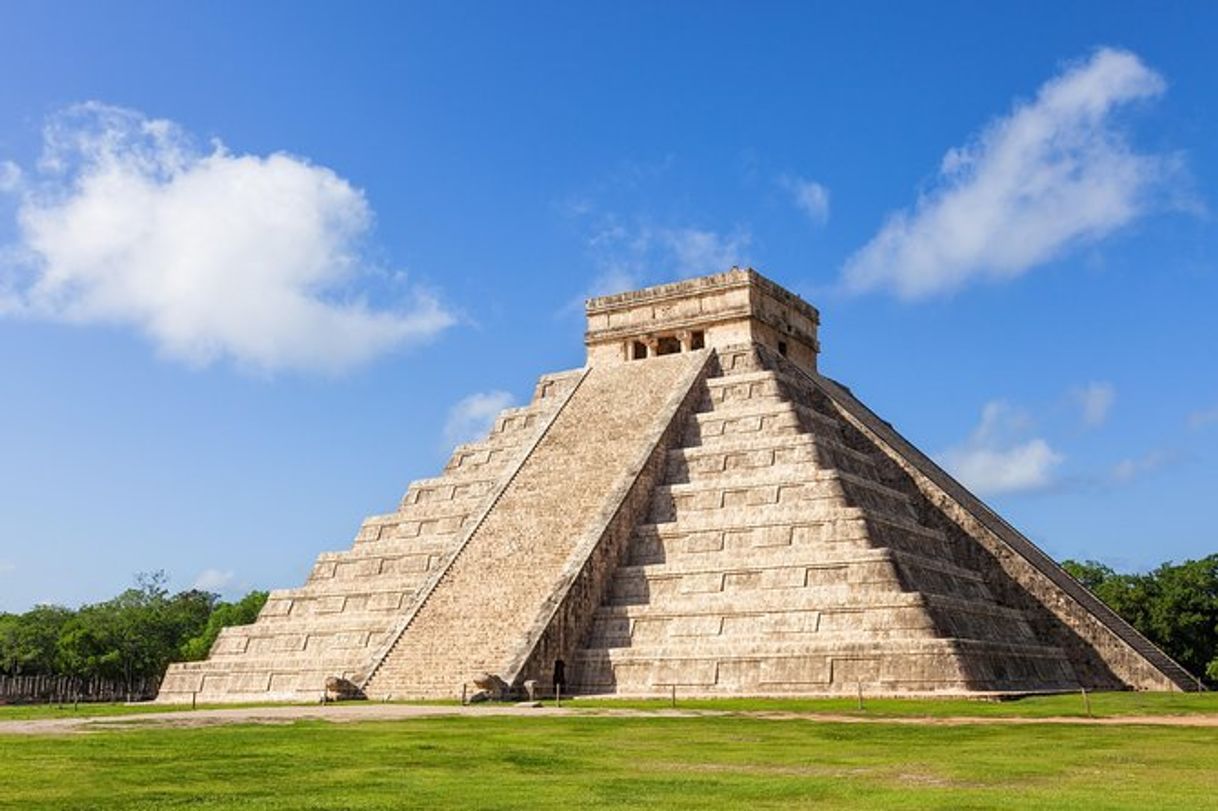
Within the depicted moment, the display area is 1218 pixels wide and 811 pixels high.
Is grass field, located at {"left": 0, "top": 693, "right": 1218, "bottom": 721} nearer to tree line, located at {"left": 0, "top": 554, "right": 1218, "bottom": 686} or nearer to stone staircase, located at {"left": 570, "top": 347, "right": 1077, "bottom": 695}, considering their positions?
stone staircase, located at {"left": 570, "top": 347, "right": 1077, "bottom": 695}

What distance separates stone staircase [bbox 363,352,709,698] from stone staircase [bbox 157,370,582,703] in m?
0.90

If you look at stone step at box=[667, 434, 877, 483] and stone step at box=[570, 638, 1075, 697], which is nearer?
stone step at box=[570, 638, 1075, 697]

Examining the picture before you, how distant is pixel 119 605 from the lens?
76188mm

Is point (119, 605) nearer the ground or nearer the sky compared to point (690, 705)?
nearer the sky

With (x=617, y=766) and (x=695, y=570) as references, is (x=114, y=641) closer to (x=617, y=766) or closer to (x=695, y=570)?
(x=695, y=570)

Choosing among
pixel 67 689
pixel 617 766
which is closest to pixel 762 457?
pixel 617 766

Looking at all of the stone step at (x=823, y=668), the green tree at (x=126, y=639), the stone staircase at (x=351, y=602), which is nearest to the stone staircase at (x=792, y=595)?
the stone step at (x=823, y=668)

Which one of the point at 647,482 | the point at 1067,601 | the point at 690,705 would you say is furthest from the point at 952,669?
the point at 647,482

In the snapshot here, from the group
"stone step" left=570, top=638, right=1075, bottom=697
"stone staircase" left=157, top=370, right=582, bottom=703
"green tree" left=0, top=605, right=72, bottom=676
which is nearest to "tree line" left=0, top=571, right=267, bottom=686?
"green tree" left=0, top=605, right=72, bottom=676

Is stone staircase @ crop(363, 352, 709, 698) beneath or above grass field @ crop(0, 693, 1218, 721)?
above

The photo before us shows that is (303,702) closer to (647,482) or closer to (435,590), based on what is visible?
(435,590)

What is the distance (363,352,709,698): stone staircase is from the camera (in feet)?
87.5

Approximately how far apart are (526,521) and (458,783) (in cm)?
2004

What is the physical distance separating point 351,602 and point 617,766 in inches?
821
